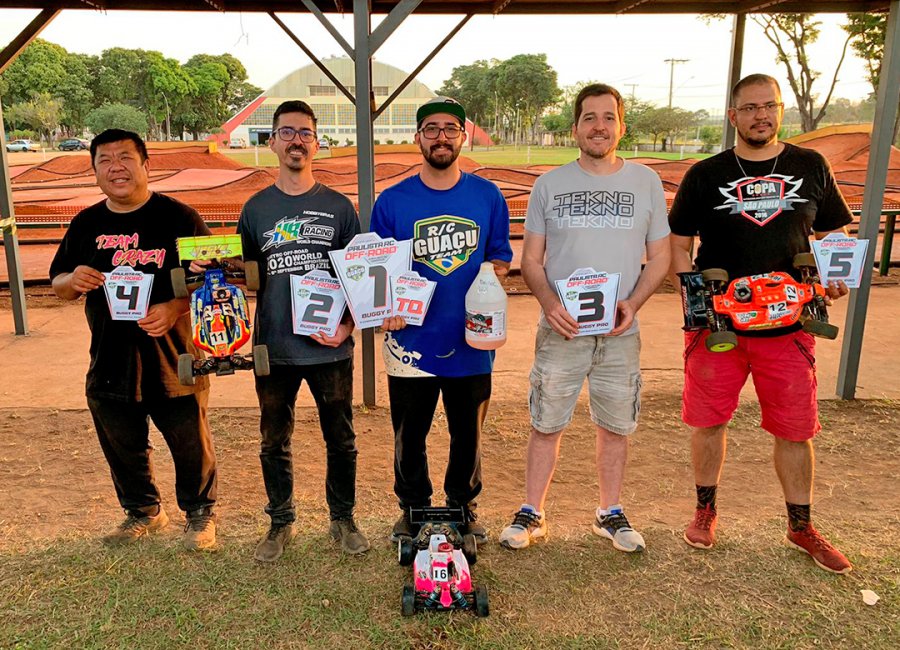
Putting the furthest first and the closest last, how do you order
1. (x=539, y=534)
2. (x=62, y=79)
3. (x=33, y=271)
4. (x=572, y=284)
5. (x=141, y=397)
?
(x=62, y=79), (x=33, y=271), (x=539, y=534), (x=141, y=397), (x=572, y=284)

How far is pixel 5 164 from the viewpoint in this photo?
22.6ft

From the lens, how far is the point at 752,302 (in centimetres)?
288

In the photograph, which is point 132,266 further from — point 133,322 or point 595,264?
point 595,264

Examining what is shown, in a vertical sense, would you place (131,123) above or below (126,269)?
above

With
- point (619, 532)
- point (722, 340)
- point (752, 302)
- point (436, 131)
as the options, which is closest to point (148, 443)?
point (436, 131)

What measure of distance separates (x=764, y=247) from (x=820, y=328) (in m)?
0.43

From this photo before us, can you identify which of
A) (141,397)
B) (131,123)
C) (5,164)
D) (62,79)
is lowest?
(141,397)

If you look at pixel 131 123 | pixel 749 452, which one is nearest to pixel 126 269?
pixel 749 452

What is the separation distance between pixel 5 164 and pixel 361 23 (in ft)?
15.6

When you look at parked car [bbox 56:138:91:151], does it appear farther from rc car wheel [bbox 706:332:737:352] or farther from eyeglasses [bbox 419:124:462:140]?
rc car wheel [bbox 706:332:737:352]

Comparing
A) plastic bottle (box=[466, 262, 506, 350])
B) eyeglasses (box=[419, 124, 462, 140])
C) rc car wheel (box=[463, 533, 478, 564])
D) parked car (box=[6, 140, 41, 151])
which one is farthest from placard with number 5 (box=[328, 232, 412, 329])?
parked car (box=[6, 140, 41, 151])

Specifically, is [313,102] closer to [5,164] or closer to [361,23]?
[5,164]

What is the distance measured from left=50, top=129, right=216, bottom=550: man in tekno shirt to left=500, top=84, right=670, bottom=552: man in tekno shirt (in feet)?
5.52

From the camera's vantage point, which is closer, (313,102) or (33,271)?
(33,271)
